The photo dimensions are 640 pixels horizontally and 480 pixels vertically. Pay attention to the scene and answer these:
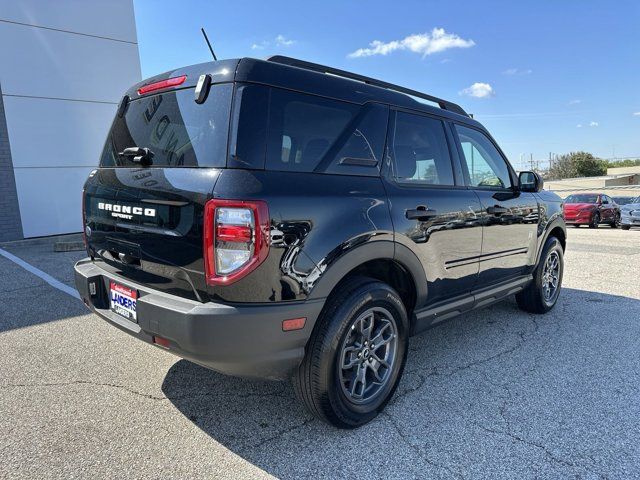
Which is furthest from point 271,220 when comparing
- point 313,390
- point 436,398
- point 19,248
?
point 19,248

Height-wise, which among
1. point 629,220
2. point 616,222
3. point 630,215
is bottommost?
point 616,222

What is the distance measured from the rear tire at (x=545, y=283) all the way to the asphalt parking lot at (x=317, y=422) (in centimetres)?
45

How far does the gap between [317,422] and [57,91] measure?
11124mm

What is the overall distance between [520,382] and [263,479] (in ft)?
6.69

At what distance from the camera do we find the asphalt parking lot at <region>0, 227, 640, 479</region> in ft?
7.44

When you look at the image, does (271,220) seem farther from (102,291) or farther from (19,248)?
(19,248)

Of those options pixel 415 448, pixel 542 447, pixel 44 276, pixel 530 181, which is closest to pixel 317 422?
pixel 415 448

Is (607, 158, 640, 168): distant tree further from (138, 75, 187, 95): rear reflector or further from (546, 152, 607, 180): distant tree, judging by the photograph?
(138, 75, 187, 95): rear reflector

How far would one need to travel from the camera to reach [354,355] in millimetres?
2660

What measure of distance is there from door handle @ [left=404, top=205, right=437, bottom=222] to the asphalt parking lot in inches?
48.1

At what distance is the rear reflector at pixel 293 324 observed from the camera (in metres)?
2.19

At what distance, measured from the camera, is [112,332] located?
13.5ft

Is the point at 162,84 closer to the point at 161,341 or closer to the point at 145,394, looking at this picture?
the point at 161,341

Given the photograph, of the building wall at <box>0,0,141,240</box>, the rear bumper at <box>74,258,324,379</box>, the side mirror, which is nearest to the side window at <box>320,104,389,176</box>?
the rear bumper at <box>74,258,324,379</box>
